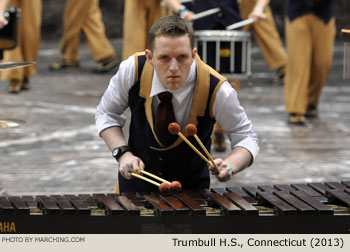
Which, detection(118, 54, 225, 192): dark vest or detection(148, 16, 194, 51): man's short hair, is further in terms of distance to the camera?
detection(118, 54, 225, 192): dark vest

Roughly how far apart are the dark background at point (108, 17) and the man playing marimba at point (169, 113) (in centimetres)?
1162

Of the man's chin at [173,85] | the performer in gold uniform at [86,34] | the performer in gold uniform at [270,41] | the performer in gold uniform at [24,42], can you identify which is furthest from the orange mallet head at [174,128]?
the performer in gold uniform at [86,34]

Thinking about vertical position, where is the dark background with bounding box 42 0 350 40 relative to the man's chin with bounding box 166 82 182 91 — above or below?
below

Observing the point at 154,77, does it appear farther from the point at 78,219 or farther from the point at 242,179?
the point at 242,179

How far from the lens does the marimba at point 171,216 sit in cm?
392

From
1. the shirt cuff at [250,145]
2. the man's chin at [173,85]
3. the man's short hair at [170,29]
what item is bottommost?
the shirt cuff at [250,145]

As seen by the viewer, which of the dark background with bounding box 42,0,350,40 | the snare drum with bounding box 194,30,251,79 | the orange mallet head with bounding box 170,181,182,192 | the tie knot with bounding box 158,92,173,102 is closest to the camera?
the orange mallet head with bounding box 170,181,182,192

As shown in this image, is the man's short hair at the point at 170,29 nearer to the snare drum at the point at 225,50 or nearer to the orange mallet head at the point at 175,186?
the orange mallet head at the point at 175,186

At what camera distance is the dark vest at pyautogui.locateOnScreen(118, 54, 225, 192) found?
14.5 feet

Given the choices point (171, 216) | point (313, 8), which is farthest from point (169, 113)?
point (313, 8)

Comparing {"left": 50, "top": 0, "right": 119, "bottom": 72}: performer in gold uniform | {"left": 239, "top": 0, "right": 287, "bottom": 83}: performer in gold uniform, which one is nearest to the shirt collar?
{"left": 239, "top": 0, "right": 287, "bottom": 83}: performer in gold uniform

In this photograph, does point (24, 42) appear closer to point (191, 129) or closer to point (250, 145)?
point (250, 145)

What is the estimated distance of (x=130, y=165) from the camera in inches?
170

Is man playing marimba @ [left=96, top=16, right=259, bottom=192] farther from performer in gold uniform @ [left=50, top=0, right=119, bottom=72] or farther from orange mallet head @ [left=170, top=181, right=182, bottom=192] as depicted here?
performer in gold uniform @ [left=50, top=0, right=119, bottom=72]
